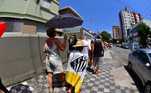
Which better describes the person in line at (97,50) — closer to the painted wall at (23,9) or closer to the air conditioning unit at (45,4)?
the painted wall at (23,9)

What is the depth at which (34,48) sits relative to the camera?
11469 millimetres

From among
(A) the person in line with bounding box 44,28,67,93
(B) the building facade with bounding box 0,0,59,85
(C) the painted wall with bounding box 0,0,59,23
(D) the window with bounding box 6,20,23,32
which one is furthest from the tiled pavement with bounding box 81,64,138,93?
(C) the painted wall with bounding box 0,0,59,23

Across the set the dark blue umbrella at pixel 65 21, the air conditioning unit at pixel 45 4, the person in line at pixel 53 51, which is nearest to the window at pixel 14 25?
the air conditioning unit at pixel 45 4

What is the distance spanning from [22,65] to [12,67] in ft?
2.47

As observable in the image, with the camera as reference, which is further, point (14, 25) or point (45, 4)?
point (45, 4)

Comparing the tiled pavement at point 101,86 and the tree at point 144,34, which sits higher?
the tree at point 144,34

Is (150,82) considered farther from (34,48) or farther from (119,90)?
(34,48)

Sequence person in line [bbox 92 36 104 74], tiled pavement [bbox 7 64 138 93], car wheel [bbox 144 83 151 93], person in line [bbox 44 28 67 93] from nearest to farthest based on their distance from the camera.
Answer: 1. person in line [bbox 44 28 67 93]
2. car wheel [bbox 144 83 151 93]
3. tiled pavement [bbox 7 64 138 93]
4. person in line [bbox 92 36 104 74]

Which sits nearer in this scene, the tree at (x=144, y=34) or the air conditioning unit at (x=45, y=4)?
the air conditioning unit at (x=45, y=4)

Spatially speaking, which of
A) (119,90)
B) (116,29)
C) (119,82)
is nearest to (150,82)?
(119,90)

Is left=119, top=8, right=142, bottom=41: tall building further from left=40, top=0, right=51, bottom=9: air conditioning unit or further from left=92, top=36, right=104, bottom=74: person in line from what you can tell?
left=92, top=36, right=104, bottom=74: person in line

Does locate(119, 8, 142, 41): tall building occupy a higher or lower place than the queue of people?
higher

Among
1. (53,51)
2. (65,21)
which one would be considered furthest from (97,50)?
(53,51)

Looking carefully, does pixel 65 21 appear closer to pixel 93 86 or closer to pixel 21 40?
pixel 93 86
